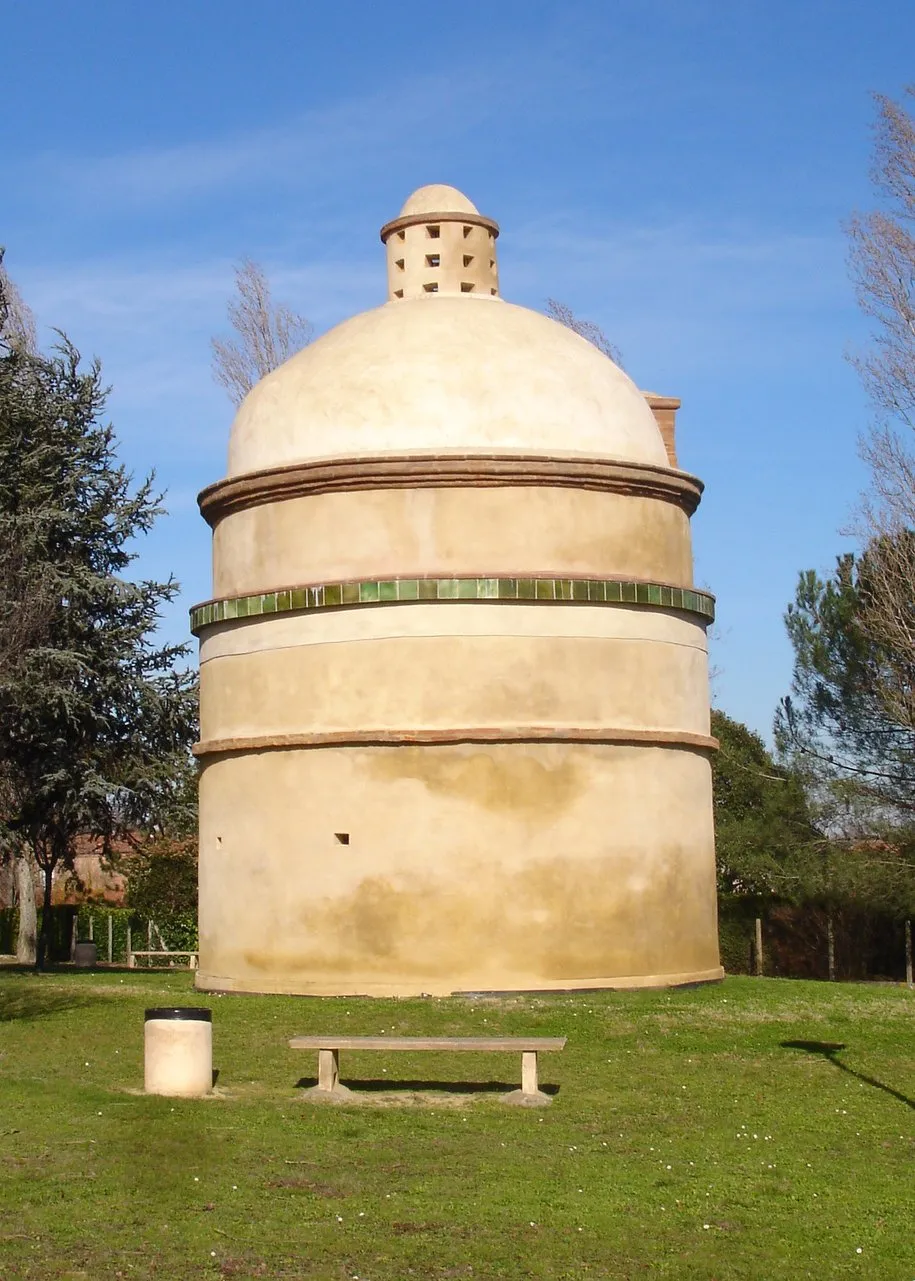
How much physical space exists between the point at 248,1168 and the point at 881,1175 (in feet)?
12.5

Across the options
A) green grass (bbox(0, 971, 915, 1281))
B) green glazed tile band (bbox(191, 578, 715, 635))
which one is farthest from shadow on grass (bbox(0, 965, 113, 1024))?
green glazed tile band (bbox(191, 578, 715, 635))

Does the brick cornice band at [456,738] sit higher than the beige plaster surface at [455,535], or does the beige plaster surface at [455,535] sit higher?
the beige plaster surface at [455,535]

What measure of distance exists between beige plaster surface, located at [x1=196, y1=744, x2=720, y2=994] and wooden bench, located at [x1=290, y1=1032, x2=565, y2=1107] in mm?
4761

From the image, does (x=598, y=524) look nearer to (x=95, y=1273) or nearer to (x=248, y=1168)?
(x=248, y=1168)

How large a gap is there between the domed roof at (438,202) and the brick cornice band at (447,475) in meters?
4.34

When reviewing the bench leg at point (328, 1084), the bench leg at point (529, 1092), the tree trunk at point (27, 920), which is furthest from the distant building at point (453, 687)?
the tree trunk at point (27, 920)

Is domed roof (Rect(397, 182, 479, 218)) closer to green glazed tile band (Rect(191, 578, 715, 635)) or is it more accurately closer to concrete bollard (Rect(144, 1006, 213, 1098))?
green glazed tile band (Rect(191, 578, 715, 635))

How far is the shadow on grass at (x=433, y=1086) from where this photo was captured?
42.8ft

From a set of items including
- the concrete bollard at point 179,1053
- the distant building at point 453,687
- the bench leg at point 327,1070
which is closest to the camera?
the concrete bollard at point 179,1053

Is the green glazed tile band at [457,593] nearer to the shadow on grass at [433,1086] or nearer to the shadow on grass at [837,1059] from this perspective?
the shadow on grass at [837,1059]

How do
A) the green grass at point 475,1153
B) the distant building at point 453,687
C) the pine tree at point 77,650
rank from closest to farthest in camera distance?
1. the green grass at point 475,1153
2. the distant building at point 453,687
3. the pine tree at point 77,650

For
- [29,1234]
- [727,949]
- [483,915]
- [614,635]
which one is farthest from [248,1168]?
[727,949]

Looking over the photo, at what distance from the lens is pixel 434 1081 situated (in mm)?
13422

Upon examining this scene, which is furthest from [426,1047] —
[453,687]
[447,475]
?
[447,475]
